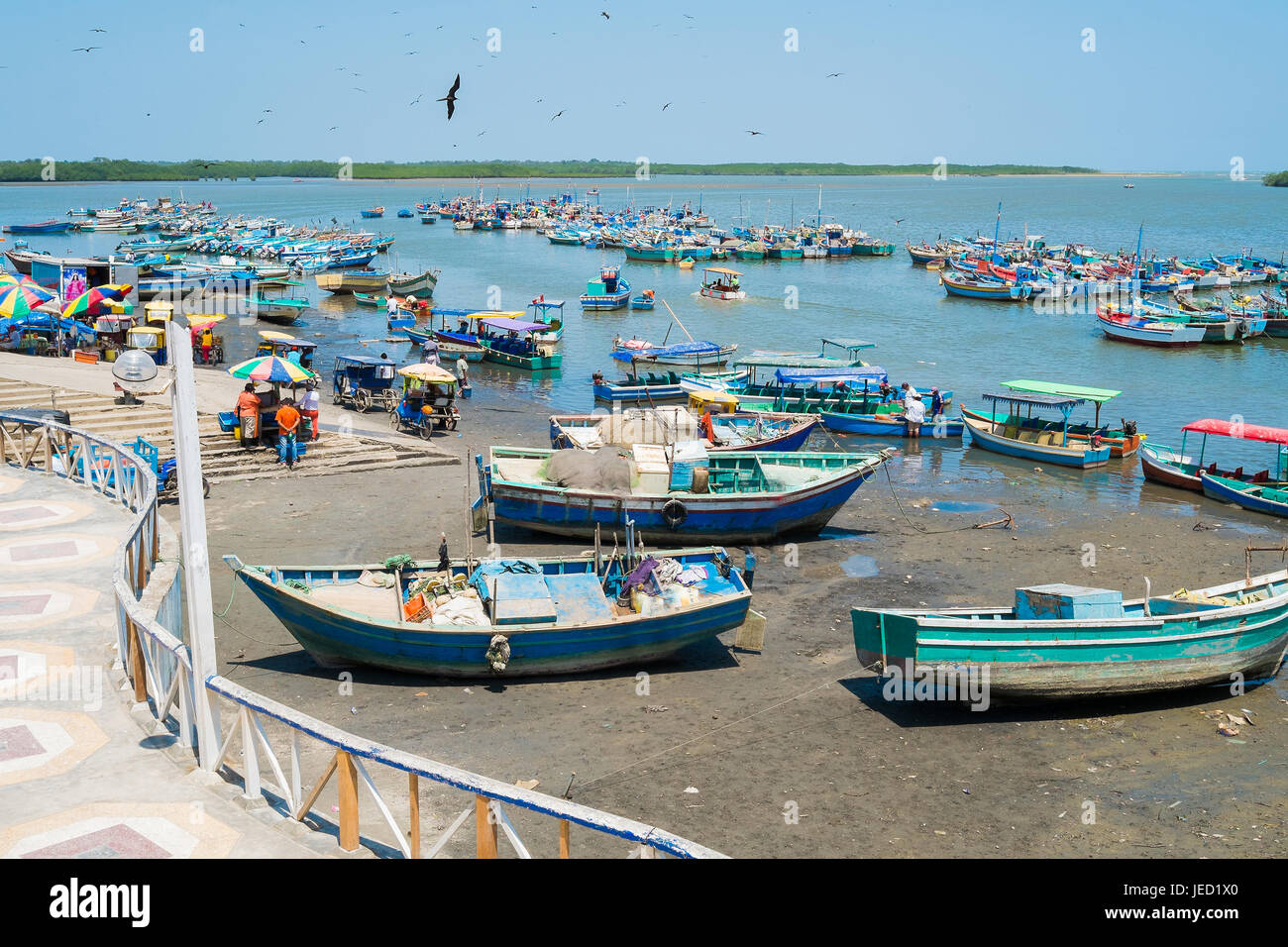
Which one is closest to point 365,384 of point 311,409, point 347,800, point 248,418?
point 311,409

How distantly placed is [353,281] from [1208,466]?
4782 cm

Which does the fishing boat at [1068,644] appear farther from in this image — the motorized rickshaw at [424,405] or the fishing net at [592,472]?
the motorized rickshaw at [424,405]

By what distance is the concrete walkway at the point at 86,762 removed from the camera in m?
7.02

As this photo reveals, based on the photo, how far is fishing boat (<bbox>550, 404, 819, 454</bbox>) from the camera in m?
23.4

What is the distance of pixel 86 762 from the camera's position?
26.6ft

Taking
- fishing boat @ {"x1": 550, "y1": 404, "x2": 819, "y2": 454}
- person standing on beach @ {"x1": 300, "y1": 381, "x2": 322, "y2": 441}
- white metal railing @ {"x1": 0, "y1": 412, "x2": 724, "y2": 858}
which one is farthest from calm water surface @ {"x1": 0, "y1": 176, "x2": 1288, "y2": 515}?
white metal railing @ {"x1": 0, "y1": 412, "x2": 724, "y2": 858}

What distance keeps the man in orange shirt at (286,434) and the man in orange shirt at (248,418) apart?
49 cm

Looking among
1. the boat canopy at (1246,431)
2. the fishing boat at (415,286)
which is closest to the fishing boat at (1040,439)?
the boat canopy at (1246,431)
